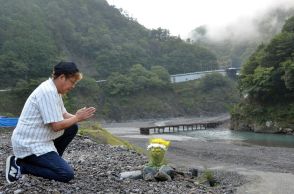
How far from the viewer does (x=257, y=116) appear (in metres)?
57.6

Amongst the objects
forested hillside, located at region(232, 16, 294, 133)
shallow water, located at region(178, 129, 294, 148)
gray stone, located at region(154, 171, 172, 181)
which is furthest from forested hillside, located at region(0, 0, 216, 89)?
gray stone, located at region(154, 171, 172, 181)

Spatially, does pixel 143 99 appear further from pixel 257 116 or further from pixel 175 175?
pixel 175 175

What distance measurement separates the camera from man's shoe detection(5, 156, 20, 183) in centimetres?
651

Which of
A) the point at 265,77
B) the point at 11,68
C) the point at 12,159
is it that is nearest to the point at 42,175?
the point at 12,159

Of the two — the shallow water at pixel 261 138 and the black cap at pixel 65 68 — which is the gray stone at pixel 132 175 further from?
the shallow water at pixel 261 138

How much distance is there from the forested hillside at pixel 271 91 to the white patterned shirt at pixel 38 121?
48.5 meters

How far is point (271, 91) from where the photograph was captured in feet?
189

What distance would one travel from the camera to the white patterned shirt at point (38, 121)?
20.0 feet

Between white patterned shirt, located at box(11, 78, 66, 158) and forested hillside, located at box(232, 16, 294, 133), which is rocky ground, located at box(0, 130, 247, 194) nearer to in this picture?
white patterned shirt, located at box(11, 78, 66, 158)

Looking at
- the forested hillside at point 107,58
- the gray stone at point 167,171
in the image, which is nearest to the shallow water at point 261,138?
the gray stone at point 167,171

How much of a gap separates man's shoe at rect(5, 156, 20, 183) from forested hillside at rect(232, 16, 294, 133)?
1904 inches

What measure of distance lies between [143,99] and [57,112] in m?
98.2

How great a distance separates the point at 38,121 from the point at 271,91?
5473 centimetres

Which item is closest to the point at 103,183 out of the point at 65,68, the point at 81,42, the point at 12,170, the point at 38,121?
the point at 12,170
